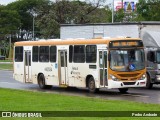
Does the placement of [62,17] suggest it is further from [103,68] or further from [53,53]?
[103,68]

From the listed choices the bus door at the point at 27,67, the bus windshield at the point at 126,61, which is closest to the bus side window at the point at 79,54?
the bus windshield at the point at 126,61

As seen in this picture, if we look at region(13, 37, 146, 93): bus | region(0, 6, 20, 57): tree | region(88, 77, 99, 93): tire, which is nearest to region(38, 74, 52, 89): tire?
region(13, 37, 146, 93): bus

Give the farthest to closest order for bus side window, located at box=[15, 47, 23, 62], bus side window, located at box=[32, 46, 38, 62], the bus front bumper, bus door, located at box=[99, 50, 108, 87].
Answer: bus side window, located at box=[15, 47, 23, 62] < bus side window, located at box=[32, 46, 38, 62] < bus door, located at box=[99, 50, 108, 87] < the bus front bumper

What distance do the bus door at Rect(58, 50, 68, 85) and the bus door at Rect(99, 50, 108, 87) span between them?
3118 millimetres

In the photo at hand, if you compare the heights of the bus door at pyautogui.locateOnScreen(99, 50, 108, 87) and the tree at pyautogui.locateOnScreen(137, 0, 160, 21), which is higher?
the tree at pyautogui.locateOnScreen(137, 0, 160, 21)

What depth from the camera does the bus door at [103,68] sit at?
23.7 metres

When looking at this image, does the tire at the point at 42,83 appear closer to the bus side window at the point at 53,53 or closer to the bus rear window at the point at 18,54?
the bus side window at the point at 53,53

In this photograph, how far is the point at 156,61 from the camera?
2756 cm

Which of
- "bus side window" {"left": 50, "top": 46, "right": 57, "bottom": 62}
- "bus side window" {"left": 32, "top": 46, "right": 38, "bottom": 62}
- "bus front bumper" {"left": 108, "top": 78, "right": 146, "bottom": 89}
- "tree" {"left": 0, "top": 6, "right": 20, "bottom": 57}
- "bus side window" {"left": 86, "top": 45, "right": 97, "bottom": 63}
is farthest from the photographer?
"tree" {"left": 0, "top": 6, "right": 20, "bottom": 57}

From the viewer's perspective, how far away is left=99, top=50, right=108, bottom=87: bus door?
23.7m

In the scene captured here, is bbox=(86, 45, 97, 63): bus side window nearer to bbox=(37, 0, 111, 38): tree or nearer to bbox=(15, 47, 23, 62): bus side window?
bbox=(15, 47, 23, 62): bus side window

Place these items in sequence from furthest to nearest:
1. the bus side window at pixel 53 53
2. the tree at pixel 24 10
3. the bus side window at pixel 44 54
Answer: the tree at pixel 24 10
the bus side window at pixel 44 54
the bus side window at pixel 53 53

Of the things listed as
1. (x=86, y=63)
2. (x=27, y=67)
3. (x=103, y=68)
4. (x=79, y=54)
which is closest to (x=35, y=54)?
(x=27, y=67)

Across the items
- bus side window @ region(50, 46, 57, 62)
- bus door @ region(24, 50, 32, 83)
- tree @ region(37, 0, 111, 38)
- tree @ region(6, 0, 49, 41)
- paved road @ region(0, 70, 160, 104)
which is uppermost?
tree @ region(6, 0, 49, 41)
